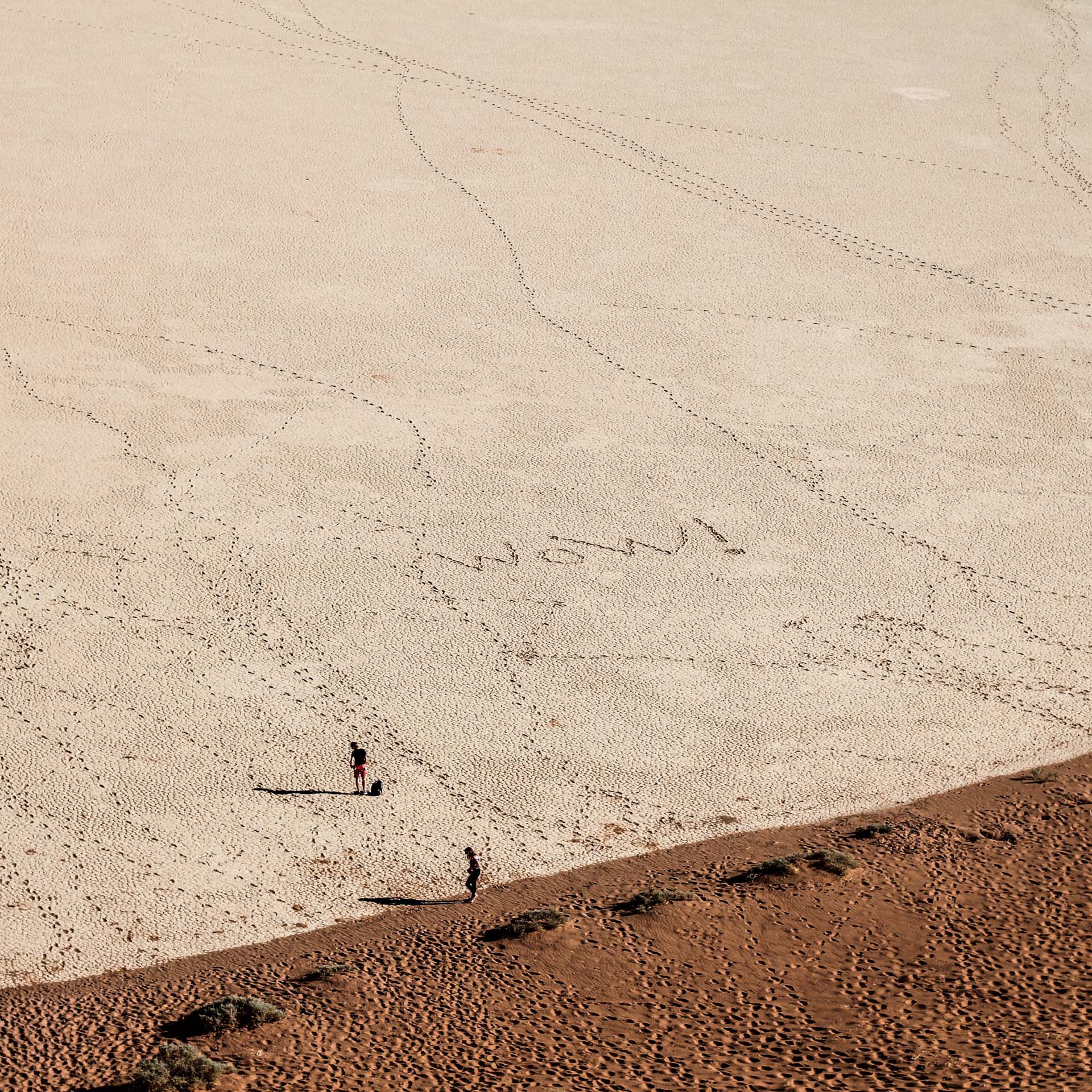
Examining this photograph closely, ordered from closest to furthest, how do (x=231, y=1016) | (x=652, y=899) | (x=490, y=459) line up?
(x=231, y=1016), (x=652, y=899), (x=490, y=459)

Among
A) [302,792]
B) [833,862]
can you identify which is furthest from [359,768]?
[833,862]

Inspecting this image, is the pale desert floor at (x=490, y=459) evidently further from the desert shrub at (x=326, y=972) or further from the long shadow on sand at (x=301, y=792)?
the desert shrub at (x=326, y=972)

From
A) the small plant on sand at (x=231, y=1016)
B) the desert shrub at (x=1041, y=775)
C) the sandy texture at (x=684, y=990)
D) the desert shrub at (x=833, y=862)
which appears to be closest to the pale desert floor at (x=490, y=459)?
the desert shrub at (x=1041, y=775)

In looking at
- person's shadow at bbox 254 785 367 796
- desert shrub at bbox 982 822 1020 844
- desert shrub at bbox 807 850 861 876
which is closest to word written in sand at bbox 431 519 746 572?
person's shadow at bbox 254 785 367 796

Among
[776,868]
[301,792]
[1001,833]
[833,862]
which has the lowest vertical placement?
[301,792]

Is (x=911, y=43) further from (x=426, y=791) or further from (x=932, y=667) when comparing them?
(x=426, y=791)

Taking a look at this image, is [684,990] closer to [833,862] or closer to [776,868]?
[776,868]

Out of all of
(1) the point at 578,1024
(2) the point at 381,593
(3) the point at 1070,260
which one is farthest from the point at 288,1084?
(3) the point at 1070,260

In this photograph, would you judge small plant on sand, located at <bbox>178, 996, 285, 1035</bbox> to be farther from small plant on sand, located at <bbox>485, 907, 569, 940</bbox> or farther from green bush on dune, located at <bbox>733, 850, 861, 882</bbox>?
green bush on dune, located at <bbox>733, 850, 861, 882</bbox>
